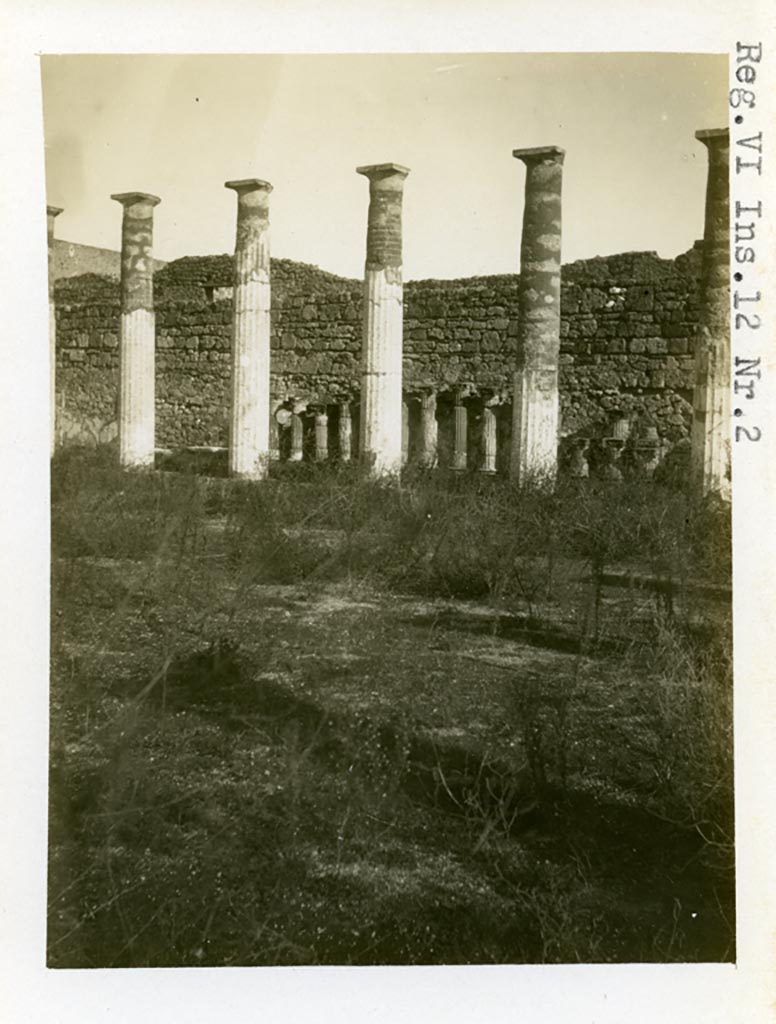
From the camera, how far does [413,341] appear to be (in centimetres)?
1684

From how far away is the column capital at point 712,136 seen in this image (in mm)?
3924

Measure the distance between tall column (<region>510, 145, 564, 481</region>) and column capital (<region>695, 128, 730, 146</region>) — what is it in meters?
5.37

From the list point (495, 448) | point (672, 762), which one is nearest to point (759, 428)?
point (672, 762)

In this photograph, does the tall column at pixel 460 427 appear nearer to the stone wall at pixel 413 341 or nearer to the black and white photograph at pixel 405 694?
the stone wall at pixel 413 341

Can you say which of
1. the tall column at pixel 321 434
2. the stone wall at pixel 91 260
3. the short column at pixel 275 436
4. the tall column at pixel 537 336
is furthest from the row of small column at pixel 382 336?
the stone wall at pixel 91 260

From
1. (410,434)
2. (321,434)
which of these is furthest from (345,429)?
(410,434)

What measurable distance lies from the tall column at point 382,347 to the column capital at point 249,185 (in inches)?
59.8

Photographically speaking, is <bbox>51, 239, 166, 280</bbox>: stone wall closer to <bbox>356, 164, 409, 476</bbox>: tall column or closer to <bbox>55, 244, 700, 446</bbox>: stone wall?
<bbox>55, 244, 700, 446</bbox>: stone wall

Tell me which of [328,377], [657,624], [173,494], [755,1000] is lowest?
[755,1000]

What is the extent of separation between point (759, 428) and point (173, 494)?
635cm

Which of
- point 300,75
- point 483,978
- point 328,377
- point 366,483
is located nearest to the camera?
point 483,978

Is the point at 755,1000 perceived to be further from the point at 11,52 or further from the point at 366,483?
the point at 366,483

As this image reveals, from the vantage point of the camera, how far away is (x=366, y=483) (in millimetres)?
9648

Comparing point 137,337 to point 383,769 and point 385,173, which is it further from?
point 383,769
